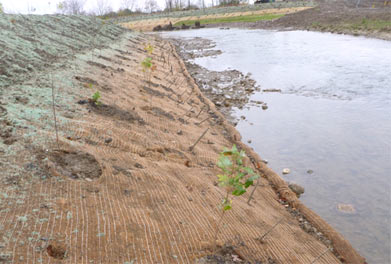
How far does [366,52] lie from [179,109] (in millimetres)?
11704

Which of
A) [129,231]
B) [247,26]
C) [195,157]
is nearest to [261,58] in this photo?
[195,157]

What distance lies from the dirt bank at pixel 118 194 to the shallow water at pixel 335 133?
53 centimetres

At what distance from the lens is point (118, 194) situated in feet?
9.92

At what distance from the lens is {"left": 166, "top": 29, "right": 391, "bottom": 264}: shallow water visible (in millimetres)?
4094

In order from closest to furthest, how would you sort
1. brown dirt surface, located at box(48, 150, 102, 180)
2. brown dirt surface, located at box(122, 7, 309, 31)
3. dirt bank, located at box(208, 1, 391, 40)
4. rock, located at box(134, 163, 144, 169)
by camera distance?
→ brown dirt surface, located at box(48, 150, 102, 180)
rock, located at box(134, 163, 144, 169)
dirt bank, located at box(208, 1, 391, 40)
brown dirt surface, located at box(122, 7, 309, 31)

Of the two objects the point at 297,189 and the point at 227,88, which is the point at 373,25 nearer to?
the point at 227,88

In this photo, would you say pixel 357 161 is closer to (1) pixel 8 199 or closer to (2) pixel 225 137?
(2) pixel 225 137

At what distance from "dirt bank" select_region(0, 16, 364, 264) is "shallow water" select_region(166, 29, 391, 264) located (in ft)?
1.75

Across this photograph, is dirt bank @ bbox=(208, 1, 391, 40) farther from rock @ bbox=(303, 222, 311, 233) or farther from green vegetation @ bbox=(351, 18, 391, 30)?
rock @ bbox=(303, 222, 311, 233)

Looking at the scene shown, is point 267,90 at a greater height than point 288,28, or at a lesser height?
lesser

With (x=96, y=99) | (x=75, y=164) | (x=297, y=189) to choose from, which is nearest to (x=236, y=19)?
(x=96, y=99)

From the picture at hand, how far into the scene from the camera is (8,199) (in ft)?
8.14

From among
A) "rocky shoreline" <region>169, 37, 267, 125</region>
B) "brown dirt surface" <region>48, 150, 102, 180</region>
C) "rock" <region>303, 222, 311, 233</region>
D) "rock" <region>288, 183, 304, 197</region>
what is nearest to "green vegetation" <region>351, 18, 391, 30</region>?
"rocky shoreline" <region>169, 37, 267, 125</region>

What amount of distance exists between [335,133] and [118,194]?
5.12 meters
